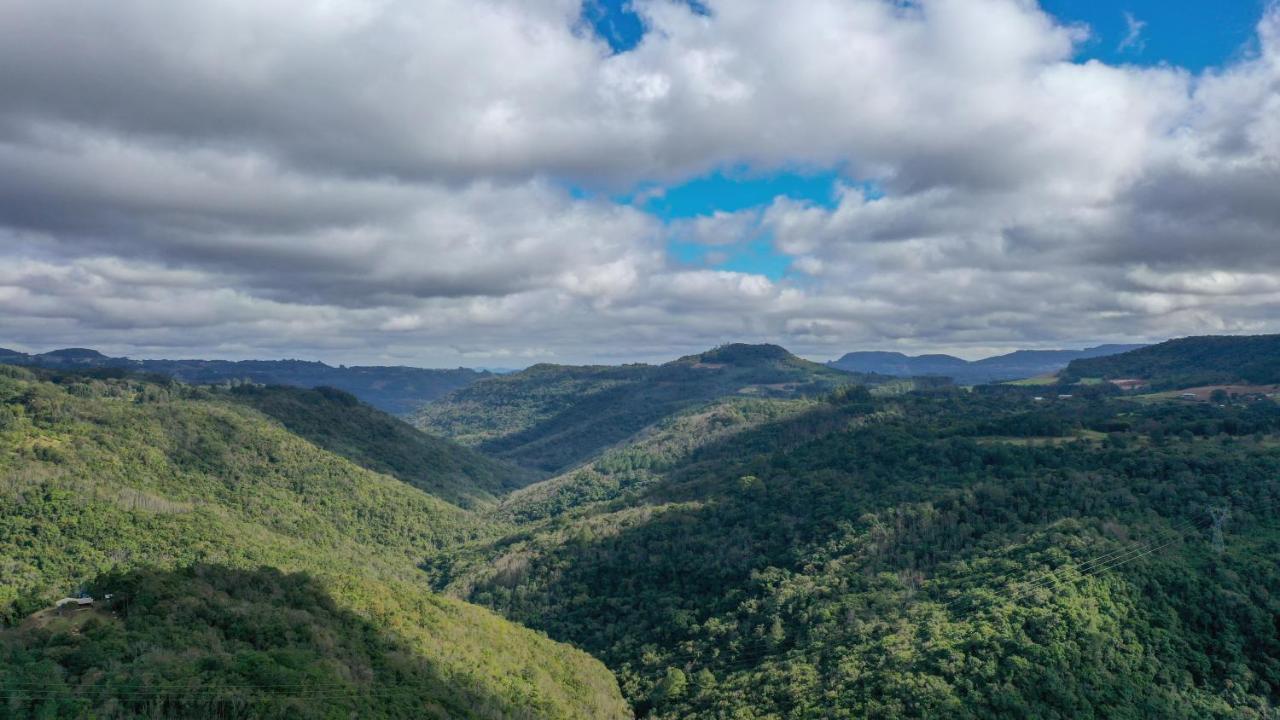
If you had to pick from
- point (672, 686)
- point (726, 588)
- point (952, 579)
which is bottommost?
point (672, 686)

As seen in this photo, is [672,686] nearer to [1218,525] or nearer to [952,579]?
[952,579]

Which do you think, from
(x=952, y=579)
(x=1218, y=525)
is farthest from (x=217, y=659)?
(x=1218, y=525)

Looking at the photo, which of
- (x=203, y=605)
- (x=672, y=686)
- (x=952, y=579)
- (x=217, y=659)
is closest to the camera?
(x=217, y=659)

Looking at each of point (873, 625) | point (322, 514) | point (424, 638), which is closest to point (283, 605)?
point (424, 638)

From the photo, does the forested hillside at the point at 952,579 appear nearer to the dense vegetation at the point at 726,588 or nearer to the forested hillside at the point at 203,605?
the dense vegetation at the point at 726,588

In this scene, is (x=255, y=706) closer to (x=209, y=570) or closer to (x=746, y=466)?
(x=209, y=570)

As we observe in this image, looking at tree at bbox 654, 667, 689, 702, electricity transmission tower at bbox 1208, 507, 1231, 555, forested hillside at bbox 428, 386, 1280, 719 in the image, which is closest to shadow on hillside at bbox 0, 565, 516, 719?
tree at bbox 654, 667, 689, 702
